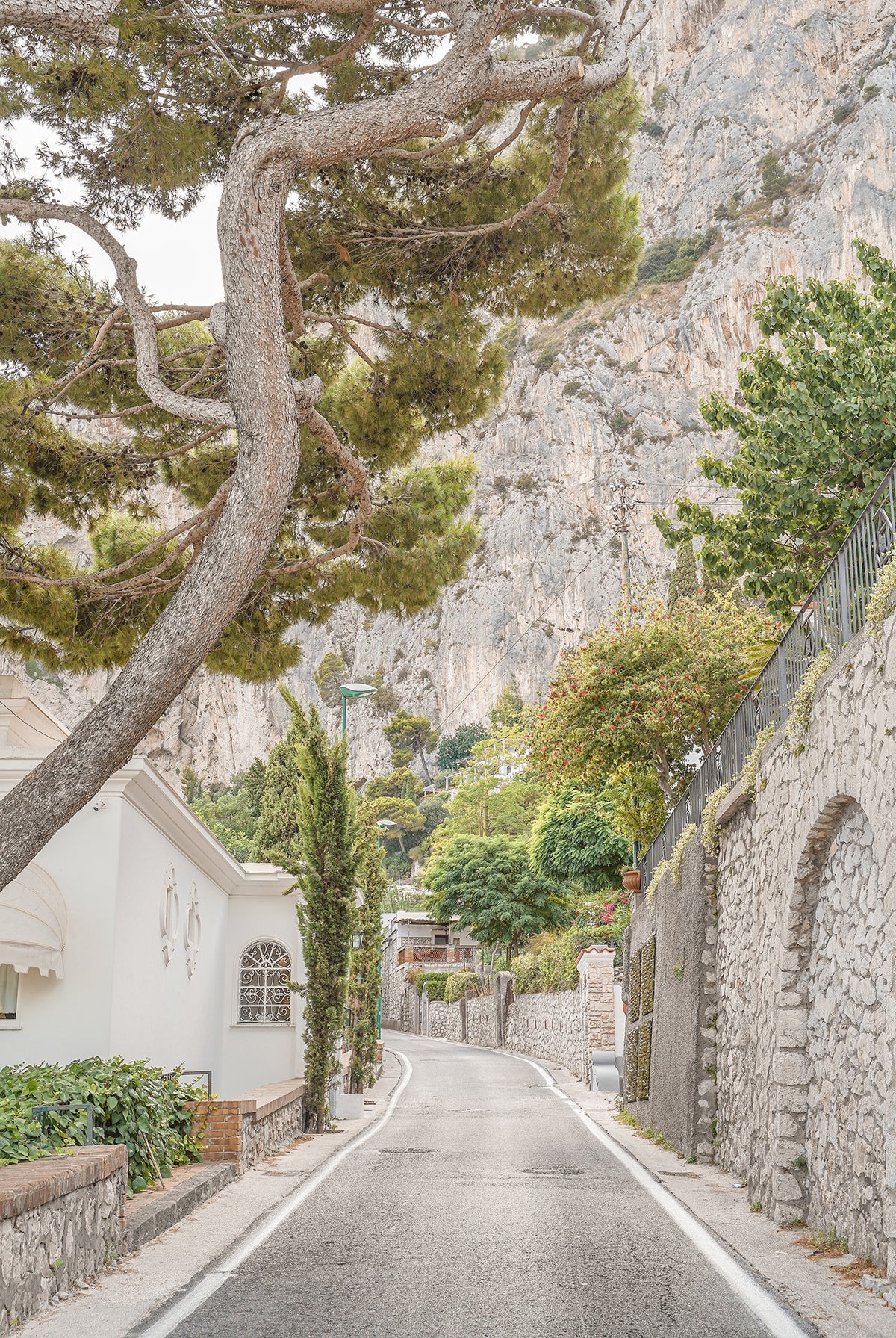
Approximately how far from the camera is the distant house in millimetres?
58625

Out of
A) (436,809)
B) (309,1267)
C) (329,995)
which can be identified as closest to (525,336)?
(436,809)

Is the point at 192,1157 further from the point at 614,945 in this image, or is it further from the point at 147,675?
the point at 614,945

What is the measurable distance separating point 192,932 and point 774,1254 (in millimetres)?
9467

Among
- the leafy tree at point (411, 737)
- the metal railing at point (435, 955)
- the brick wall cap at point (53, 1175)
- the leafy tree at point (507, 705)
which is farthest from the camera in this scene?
the leafy tree at point (411, 737)

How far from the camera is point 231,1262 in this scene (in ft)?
20.9

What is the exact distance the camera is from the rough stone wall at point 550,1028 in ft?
86.1

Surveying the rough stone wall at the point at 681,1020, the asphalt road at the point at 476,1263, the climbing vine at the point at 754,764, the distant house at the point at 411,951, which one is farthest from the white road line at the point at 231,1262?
the distant house at the point at 411,951

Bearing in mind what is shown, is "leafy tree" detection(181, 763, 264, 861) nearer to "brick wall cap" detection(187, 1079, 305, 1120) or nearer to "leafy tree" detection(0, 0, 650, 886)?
"brick wall cap" detection(187, 1079, 305, 1120)

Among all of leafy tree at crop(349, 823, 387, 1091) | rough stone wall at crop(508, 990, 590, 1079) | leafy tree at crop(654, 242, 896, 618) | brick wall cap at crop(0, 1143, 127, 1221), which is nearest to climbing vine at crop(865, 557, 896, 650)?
brick wall cap at crop(0, 1143, 127, 1221)

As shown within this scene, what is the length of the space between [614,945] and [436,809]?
5622 cm

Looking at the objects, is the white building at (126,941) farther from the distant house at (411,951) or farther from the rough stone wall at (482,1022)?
the distant house at (411,951)

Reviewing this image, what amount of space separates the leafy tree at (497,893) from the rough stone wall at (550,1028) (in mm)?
3209

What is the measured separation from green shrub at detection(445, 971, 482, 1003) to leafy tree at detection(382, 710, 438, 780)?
46.8 m

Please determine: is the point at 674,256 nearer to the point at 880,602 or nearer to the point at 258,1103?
the point at 258,1103
